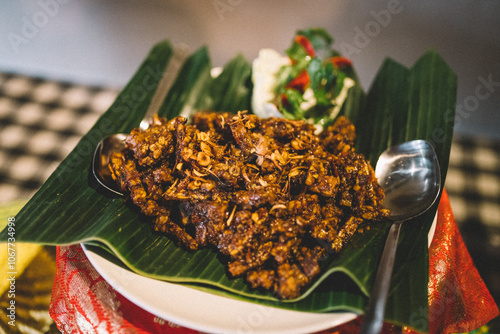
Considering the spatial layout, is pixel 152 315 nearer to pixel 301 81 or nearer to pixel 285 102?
pixel 285 102

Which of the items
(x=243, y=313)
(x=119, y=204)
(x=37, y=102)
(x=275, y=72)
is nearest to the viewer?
(x=243, y=313)

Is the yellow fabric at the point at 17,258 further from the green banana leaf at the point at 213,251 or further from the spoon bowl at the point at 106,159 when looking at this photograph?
the spoon bowl at the point at 106,159

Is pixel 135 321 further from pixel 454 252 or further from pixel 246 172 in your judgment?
pixel 454 252

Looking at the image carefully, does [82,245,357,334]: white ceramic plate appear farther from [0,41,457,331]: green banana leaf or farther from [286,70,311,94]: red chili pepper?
[286,70,311,94]: red chili pepper

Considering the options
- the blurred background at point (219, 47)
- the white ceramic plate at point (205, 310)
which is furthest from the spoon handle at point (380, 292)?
the blurred background at point (219, 47)

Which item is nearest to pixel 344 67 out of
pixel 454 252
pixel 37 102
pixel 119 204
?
pixel 454 252

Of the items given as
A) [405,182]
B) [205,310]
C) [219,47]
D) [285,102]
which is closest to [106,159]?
[205,310]
